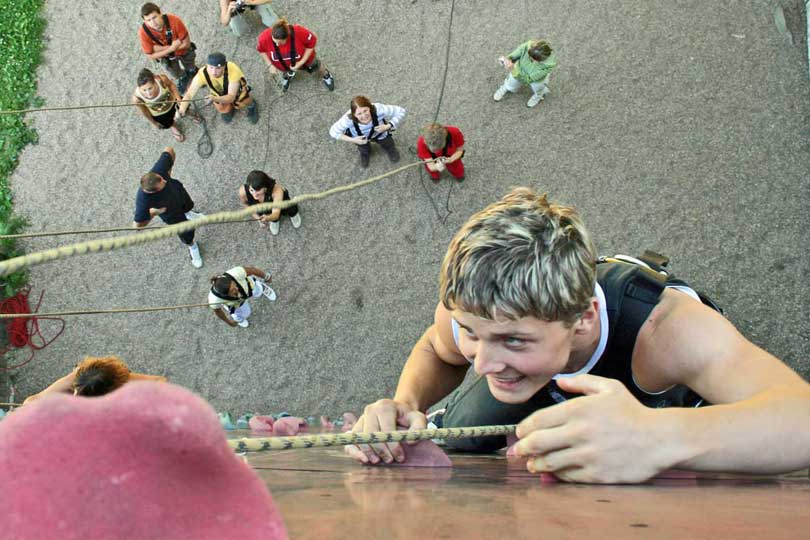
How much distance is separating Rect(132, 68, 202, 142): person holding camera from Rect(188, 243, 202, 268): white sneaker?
1332 millimetres

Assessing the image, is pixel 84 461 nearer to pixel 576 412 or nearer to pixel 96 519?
pixel 96 519

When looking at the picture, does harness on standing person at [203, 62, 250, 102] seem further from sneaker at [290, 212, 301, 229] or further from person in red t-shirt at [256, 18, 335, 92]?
sneaker at [290, 212, 301, 229]

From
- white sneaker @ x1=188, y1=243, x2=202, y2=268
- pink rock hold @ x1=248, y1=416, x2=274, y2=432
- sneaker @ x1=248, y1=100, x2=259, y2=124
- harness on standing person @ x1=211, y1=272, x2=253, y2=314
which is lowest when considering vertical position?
pink rock hold @ x1=248, y1=416, x2=274, y2=432

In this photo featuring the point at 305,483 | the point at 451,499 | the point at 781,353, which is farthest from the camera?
the point at 781,353

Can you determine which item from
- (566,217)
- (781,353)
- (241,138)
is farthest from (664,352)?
(241,138)

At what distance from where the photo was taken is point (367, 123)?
4926 millimetres

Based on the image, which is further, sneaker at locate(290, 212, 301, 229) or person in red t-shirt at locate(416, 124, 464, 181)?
sneaker at locate(290, 212, 301, 229)

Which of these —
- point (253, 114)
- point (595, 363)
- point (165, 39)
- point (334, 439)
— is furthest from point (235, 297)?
point (334, 439)

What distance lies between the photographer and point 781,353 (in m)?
4.23

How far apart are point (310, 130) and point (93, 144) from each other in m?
2.53

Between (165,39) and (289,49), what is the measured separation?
1.41 m

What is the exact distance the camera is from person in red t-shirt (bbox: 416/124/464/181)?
4.62 meters

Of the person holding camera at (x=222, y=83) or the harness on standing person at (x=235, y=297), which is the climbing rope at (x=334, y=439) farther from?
the person holding camera at (x=222, y=83)

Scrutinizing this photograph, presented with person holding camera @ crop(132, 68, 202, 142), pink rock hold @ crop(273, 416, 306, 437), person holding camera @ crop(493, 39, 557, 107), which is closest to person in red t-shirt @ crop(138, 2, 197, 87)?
person holding camera @ crop(132, 68, 202, 142)
